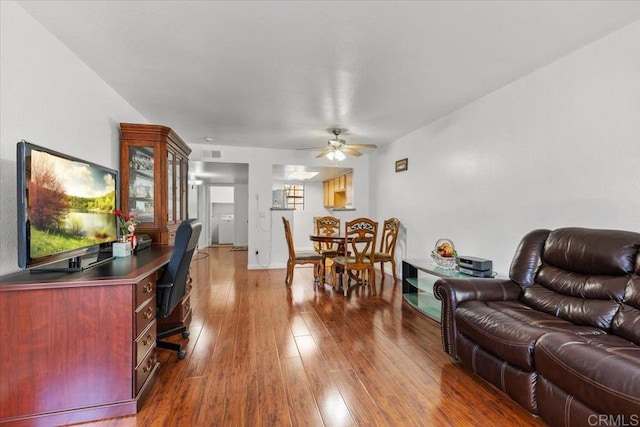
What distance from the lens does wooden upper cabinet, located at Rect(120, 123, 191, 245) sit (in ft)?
9.88

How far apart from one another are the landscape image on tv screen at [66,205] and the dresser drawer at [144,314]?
1.82 ft

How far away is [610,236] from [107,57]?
3.77m

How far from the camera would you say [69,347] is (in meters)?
1.54

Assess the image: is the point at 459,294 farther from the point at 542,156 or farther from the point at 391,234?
the point at 391,234

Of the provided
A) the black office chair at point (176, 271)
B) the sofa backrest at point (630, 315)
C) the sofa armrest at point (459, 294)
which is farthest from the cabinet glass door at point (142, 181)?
the sofa backrest at point (630, 315)

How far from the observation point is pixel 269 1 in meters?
1.68

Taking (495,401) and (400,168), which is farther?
(400,168)

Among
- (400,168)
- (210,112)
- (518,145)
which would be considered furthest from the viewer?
(400,168)

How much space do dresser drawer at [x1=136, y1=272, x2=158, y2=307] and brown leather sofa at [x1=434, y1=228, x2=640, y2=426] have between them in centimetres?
208

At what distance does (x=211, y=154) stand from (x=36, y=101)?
139 inches

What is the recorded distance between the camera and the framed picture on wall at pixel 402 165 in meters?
4.68

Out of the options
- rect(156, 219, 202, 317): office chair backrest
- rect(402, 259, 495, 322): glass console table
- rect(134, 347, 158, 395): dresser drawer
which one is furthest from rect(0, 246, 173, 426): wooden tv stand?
rect(402, 259, 495, 322): glass console table

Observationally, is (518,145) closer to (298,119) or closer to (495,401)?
(495,401)

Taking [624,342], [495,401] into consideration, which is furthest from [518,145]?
[495,401]
